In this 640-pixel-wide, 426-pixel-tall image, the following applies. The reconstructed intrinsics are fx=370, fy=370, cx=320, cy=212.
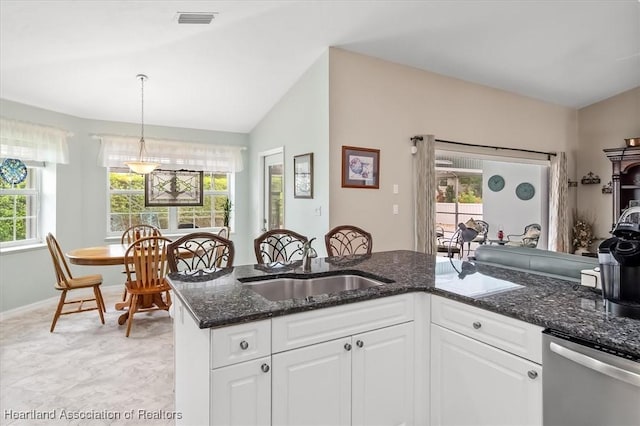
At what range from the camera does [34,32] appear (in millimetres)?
3000

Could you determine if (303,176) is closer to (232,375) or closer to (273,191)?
(273,191)

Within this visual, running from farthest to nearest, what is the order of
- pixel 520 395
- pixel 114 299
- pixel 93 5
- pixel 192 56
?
1. pixel 114 299
2. pixel 192 56
3. pixel 93 5
4. pixel 520 395

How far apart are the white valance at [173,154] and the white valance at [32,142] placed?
0.49m

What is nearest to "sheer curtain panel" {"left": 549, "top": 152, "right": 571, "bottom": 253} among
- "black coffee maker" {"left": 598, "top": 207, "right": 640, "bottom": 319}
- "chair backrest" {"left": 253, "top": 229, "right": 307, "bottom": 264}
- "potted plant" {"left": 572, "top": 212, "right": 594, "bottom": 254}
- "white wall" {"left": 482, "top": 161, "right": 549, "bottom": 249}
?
"potted plant" {"left": 572, "top": 212, "right": 594, "bottom": 254}

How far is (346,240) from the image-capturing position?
4012 mm

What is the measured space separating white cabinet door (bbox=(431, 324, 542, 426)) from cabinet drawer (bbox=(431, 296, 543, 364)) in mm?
30

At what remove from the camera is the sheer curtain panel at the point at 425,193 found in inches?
177

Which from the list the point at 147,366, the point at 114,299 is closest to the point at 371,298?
the point at 147,366

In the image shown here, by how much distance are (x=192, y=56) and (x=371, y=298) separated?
3263 millimetres

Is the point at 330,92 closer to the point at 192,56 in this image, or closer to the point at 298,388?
the point at 192,56

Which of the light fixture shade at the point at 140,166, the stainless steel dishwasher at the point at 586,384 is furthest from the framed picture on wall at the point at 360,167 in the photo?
the stainless steel dishwasher at the point at 586,384

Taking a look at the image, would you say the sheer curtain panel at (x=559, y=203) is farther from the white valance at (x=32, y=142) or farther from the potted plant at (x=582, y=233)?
the white valance at (x=32, y=142)

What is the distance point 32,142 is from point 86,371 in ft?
9.72

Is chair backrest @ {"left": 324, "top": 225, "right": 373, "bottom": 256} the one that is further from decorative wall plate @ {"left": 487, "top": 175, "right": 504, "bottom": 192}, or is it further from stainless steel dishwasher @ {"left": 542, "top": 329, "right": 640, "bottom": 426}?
decorative wall plate @ {"left": 487, "top": 175, "right": 504, "bottom": 192}
